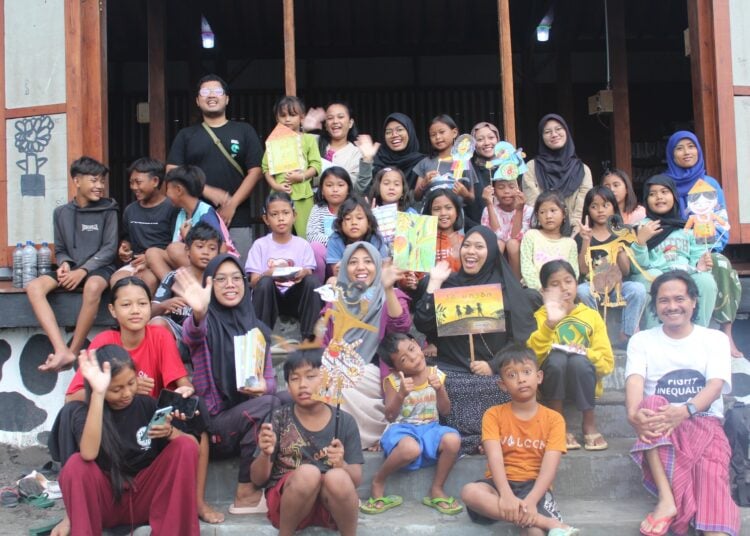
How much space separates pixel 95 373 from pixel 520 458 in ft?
6.86

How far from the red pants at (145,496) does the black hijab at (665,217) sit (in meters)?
3.48

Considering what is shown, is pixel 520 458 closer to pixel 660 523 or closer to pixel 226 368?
pixel 660 523

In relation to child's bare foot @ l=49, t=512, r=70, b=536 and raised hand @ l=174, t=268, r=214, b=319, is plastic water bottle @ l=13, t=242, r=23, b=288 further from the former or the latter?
child's bare foot @ l=49, t=512, r=70, b=536

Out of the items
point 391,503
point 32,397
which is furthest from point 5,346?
point 391,503

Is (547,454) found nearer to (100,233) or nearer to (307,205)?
(307,205)

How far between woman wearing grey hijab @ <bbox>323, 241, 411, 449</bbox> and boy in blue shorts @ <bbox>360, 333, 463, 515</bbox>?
19cm

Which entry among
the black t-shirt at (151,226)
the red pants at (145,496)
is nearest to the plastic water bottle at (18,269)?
the black t-shirt at (151,226)

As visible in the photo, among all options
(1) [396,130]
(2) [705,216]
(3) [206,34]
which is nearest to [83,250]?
(1) [396,130]

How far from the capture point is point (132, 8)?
30.4 feet

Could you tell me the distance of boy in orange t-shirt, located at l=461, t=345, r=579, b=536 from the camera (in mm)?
4008

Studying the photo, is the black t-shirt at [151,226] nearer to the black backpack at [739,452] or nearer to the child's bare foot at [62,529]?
the child's bare foot at [62,529]

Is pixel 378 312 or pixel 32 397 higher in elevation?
pixel 378 312

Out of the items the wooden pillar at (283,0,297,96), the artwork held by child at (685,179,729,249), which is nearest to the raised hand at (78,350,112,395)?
the wooden pillar at (283,0,297,96)

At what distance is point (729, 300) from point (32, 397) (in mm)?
4820
